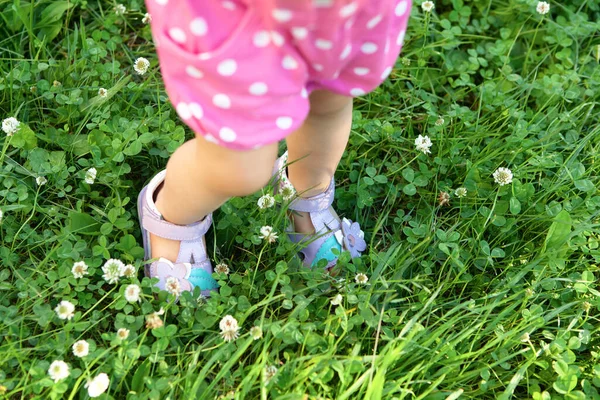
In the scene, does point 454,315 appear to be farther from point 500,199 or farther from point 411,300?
point 500,199

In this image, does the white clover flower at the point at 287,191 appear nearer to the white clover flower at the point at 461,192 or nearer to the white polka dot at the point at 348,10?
the white clover flower at the point at 461,192

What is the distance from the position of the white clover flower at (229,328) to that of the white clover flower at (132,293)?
0.20 meters

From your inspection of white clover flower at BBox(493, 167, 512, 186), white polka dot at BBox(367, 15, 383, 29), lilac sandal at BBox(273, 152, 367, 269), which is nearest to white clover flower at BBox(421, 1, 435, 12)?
white clover flower at BBox(493, 167, 512, 186)

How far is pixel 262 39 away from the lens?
3.30ft

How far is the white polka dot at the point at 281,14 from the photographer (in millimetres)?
962

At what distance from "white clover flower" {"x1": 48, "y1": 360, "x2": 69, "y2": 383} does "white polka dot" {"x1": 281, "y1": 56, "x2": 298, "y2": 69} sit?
83cm

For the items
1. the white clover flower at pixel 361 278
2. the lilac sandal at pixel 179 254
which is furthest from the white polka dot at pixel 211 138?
the white clover flower at pixel 361 278

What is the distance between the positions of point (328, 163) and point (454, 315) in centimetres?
54

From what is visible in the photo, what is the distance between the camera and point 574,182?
1.96 m

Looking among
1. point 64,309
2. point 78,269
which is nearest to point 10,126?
point 78,269

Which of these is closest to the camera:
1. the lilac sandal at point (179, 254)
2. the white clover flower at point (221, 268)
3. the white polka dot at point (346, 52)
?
the white polka dot at point (346, 52)

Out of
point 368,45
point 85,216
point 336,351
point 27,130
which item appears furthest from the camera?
point 27,130

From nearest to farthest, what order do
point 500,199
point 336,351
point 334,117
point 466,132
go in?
1. point 334,117
2. point 336,351
3. point 500,199
4. point 466,132

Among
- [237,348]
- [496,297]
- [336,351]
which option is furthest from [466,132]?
[237,348]
